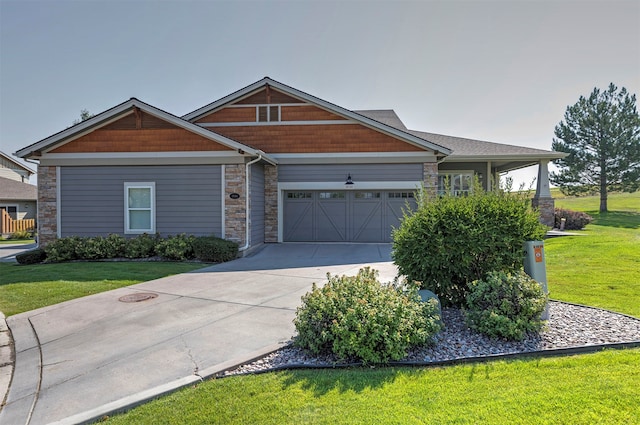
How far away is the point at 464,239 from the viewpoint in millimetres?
5090

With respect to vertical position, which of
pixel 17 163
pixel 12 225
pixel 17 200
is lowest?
pixel 12 225

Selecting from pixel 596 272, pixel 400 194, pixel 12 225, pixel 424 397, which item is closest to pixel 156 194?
pixel 400 194

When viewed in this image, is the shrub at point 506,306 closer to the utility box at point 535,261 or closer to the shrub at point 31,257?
the utility box at point 535,261

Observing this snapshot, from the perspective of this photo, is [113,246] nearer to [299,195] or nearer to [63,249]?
[63,249]

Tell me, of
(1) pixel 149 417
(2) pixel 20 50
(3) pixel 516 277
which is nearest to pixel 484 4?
(3) pixel 516 277

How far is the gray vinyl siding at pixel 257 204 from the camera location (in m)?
12.9

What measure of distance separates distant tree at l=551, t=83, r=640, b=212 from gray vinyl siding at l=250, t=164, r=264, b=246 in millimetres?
27667

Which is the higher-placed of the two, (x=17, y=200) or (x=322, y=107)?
(x=322, y=107)

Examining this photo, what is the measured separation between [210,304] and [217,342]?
189 cm

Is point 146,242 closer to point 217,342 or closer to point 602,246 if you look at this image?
point 217,342

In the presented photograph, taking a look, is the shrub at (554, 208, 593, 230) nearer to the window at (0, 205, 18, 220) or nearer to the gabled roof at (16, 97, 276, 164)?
the gabled roof at (16, 97, 276, 164)

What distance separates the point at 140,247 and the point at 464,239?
32.8 ft

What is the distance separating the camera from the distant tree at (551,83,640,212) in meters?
29.0

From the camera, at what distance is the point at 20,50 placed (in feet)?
52.3
